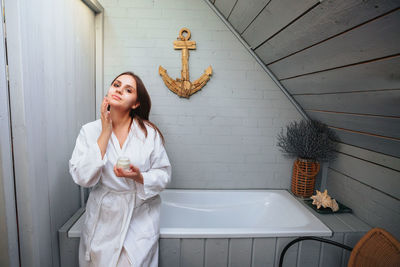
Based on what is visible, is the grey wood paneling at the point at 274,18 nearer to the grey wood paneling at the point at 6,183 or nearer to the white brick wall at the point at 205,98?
the white brick wall at the point at 205,98

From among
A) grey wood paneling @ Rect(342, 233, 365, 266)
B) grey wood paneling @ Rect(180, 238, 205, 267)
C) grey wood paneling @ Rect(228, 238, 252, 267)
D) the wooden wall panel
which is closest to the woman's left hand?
grey wood paneling @ Rect(180, 238, 205, 267)

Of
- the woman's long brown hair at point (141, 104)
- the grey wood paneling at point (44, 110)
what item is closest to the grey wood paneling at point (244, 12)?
the woman's long brown hair at point (141, 104)

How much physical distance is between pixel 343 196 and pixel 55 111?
2.18m

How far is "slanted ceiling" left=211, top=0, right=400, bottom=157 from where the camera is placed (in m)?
0.94

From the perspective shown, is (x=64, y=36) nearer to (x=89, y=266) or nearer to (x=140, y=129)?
(x=140, y=129)

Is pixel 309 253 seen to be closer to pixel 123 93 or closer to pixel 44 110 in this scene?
pixel 123 93

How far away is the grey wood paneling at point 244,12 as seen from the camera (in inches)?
55.9

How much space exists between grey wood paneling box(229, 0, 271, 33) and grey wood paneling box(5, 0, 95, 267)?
1.11m

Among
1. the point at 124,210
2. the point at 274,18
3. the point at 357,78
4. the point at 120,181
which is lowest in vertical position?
the point at 124,210

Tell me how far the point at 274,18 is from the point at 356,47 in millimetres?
497

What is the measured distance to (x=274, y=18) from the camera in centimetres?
136

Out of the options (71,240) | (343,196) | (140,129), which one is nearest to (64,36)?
(140,129)

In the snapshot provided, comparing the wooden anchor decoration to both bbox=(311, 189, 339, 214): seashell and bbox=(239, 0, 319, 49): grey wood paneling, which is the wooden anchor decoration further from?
bbox=(311, 189, 339, 214): seashell

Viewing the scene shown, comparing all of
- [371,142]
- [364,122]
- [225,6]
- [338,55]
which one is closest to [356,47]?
[338,55]
